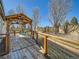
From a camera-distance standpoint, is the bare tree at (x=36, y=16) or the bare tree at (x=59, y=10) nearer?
the bare tree at (x=59, y=10)

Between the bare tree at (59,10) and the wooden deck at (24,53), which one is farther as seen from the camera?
the bare tree at (59,10)

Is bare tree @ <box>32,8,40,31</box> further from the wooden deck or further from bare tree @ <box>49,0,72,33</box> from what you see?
the wooden deck

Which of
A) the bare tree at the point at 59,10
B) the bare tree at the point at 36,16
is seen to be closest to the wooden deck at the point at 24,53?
the bare tree at the point at 59,10

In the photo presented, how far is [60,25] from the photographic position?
24.9 meters

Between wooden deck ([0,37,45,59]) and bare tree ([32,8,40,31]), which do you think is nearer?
wooden deck ([0,37,45,59])

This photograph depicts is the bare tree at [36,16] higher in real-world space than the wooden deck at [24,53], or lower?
higher

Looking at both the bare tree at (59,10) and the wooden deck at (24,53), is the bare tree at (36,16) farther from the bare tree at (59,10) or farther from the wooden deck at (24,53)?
the wooden deck at (24,53)

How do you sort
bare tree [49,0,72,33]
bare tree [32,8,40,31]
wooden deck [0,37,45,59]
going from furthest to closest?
bare tree [32,8,40,31] < bare tree [49,0,72,33] < wooden deck [0,37,45,59]

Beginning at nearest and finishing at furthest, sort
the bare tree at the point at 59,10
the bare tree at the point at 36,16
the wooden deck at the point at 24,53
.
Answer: the wooden deck at the point at 24,53 → the bare tree at the point at 59,10 → the bare tree at the point at 36,16

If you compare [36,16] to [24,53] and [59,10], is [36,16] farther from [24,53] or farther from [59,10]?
[24,53]

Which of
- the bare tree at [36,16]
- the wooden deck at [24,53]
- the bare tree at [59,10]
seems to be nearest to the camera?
the wooden deck at [24,53]

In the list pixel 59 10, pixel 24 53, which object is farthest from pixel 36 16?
pixel 24 53

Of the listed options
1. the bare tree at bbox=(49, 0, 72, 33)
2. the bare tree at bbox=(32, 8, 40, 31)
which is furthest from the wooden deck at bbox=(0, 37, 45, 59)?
the bare tree at bbox=(32, 8, 40, 31)

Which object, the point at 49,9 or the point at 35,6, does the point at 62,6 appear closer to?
the point at 49,9
